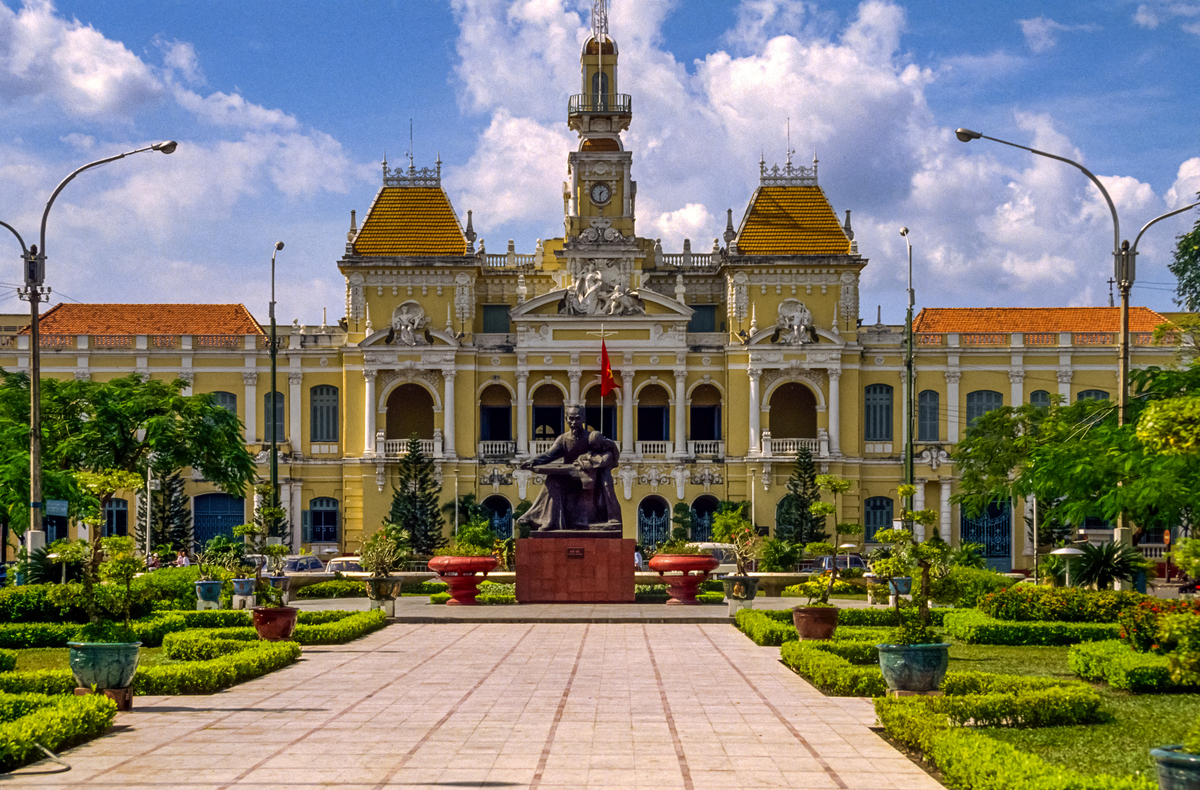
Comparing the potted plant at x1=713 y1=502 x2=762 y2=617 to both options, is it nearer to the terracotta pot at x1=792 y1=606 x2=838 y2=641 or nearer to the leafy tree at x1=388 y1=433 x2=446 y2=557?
the terracotta pot at x1=792 y1=606 x2=838 y2=641

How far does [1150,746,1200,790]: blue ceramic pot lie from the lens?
8859mm

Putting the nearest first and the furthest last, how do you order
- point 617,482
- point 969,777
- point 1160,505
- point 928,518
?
point 969,777 < point 1160,505 < point 928,518 < point 617,482

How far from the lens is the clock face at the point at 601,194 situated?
60250 mm

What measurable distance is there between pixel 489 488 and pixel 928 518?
2239 cm

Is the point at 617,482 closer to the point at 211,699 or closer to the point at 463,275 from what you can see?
the point at 463,275

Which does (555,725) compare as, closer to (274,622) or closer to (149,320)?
(274,622)

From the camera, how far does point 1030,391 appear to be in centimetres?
Result: 5950

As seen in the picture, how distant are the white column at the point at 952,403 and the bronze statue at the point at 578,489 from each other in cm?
3025

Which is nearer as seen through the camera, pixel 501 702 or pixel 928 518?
pixel 501 702

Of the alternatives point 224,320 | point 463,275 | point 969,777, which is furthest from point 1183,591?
point 224,320

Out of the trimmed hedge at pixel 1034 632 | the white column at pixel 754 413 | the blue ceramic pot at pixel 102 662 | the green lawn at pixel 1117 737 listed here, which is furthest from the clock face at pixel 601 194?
the blue ceramic pot at pixel 102 662

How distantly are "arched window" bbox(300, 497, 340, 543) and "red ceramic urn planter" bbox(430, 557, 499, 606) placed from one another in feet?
87.4

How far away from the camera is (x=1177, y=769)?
8945 mm

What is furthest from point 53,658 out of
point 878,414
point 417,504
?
point 878,414
